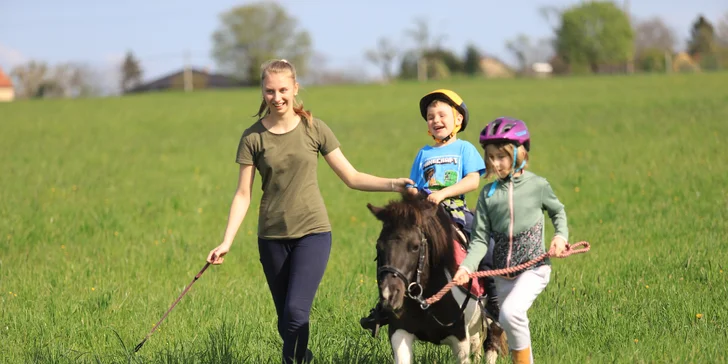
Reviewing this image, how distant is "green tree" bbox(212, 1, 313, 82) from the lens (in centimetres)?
10362

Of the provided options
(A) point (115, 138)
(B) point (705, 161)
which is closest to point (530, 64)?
(A) point (115, 138)

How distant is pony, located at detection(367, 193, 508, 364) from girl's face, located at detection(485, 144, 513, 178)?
1.44 ft

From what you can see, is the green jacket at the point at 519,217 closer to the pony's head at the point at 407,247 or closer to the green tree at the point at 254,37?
the pony's head at the point at 407,247

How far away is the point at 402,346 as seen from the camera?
5.53 meters

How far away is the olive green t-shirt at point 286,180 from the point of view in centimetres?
591

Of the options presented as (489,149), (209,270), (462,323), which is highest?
(489,149)

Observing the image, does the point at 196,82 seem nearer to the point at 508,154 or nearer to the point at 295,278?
the point at 295,278

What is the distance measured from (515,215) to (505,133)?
0.50 m

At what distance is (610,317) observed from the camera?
23.4ft

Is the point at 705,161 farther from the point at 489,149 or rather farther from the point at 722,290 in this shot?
the point at 489,149

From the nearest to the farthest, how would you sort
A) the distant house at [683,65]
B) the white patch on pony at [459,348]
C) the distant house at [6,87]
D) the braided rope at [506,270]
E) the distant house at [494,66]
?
the braided rope at [506,270] < the white patch on pony at [459,348] < the distant house at [683,65] < the distant house at [494,66] < the distant house at [6,87]

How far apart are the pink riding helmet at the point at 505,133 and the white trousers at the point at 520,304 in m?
0.80

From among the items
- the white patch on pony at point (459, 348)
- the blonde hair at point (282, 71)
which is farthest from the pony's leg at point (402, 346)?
the blonde hair at point (282, 71)

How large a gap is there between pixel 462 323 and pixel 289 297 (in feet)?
3.71
